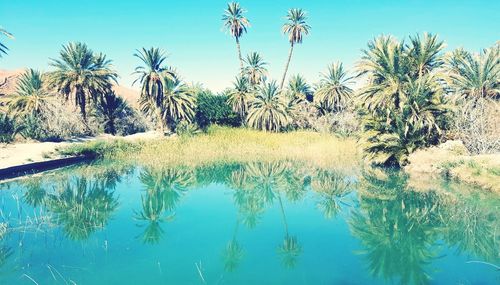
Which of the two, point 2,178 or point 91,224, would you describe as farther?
point 2,178


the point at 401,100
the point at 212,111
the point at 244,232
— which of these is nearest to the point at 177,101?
the point at 212,111

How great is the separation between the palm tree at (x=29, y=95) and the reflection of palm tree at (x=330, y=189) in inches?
862

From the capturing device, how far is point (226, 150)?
24.2 metres

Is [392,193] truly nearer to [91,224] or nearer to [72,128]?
[91,224]

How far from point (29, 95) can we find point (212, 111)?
15659 millimetres

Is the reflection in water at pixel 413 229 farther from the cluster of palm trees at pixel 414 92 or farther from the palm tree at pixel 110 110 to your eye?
the palm tree at pixel 110 110

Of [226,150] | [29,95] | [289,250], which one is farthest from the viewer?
[29,95]

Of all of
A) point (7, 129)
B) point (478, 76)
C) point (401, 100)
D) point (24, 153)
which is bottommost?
point (24, 153)

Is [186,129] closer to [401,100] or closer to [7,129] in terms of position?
[7,129]

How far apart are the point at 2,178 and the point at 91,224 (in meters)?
7.90

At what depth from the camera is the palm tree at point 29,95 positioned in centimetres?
2622

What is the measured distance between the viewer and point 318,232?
8570 mm

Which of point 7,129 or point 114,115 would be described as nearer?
point 7,129

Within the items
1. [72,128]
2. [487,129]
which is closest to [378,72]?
[487,129]
